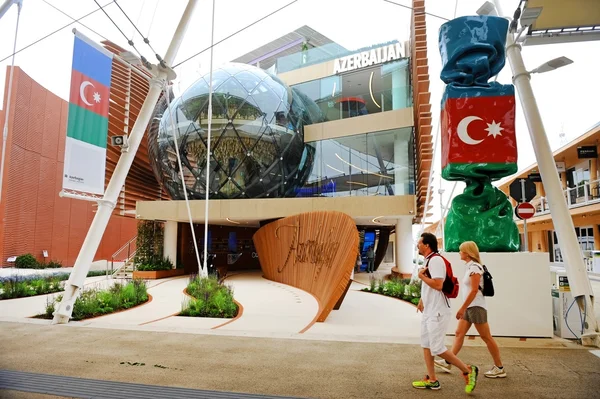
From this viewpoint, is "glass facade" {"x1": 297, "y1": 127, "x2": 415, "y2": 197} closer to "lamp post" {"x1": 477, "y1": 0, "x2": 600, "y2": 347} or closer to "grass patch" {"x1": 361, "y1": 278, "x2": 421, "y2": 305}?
"grass patch" {"x1": 361, "y1": 278, "x2": 421, "y2": 305}

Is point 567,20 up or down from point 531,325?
up

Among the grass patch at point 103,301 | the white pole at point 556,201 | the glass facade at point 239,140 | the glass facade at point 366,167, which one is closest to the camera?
the white pole at point 556,201

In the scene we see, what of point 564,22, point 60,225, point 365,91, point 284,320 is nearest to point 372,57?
point 365,91

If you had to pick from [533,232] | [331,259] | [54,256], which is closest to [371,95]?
[331,259]

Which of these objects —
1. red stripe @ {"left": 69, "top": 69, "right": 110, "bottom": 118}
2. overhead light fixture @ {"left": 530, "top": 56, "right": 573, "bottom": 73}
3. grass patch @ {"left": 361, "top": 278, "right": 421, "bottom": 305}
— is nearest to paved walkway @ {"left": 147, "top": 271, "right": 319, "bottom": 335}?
grass patch @ {"left": 361, "top": 278, "right": 421, "bottom": 305}

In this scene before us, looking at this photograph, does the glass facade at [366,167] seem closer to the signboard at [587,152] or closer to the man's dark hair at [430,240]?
the signboard at [587,152]

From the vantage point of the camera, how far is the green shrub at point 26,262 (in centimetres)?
2636

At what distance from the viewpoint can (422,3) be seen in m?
18.2

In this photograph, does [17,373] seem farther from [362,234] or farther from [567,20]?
[362,234]

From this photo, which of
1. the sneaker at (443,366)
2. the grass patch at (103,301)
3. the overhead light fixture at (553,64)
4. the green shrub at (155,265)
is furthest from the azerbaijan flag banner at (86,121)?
the green shrub at (155,265)

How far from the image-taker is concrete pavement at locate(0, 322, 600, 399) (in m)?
4.54

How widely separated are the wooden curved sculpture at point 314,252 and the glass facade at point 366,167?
13.3 ft

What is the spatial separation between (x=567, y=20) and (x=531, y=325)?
630cm

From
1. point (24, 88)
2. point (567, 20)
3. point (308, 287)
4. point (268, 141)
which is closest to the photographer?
point (567, 20)
